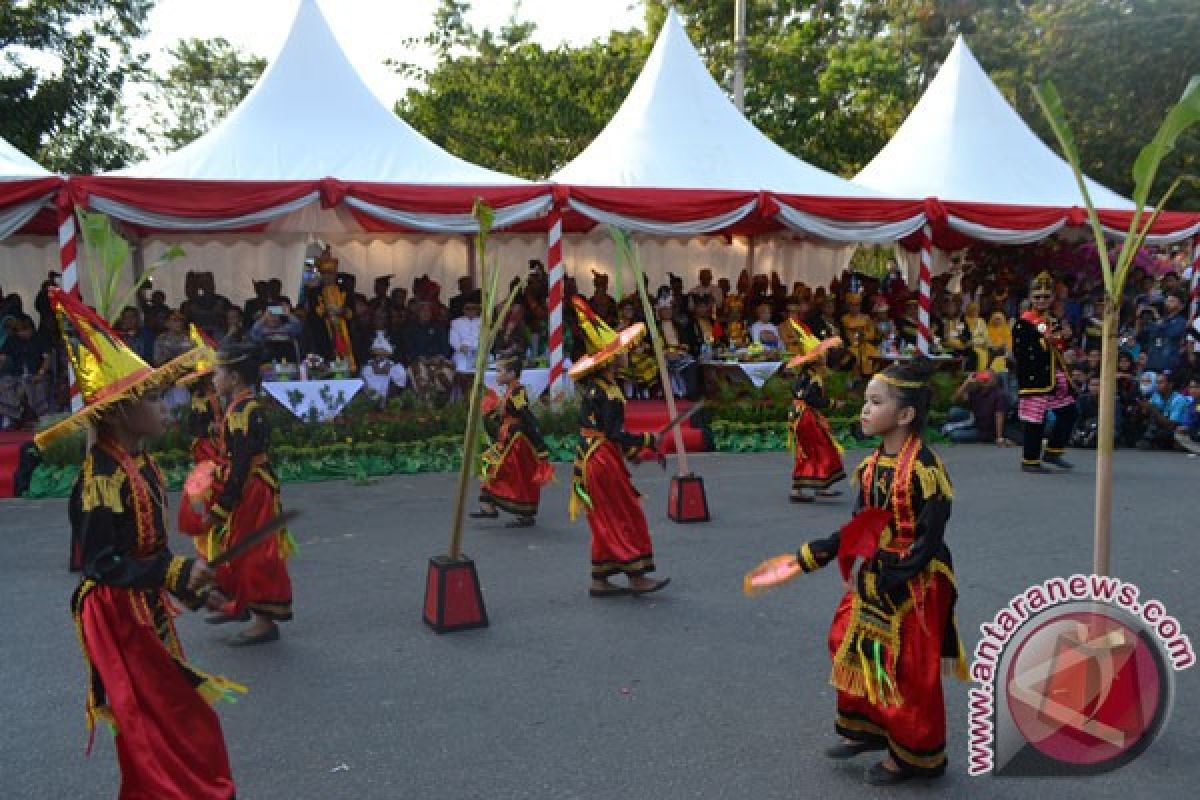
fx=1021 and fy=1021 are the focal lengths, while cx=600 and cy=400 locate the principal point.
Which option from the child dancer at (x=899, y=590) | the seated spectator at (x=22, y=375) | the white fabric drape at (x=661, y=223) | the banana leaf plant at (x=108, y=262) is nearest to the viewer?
the child dancer at (x=899, y=590)

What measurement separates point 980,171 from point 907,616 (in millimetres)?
12314

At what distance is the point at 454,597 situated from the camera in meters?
5.19

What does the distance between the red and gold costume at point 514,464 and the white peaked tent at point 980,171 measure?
25.2 ft

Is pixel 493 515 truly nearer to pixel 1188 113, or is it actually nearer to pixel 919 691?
pixel 919 691

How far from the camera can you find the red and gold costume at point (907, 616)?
3395mm

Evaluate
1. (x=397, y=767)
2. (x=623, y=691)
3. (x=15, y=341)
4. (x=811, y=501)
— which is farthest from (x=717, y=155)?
(x=397, y=767)

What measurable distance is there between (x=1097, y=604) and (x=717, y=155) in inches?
403

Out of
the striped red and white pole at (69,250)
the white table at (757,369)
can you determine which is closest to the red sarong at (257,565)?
the striped red and white pole at (69,250)

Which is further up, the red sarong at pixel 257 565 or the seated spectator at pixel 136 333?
the seated spectator at pixel 136 333

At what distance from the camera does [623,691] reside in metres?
4.44

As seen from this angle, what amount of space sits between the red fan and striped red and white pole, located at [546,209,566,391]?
829 centimetres

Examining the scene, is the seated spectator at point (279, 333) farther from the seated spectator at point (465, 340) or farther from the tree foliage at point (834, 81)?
the tree foliage at point (834, 81)

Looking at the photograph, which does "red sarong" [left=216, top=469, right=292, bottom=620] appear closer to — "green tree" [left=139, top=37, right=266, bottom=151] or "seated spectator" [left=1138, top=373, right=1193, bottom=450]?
"seated spectator" [left=1138, top=373, right=1193, bottom=450]

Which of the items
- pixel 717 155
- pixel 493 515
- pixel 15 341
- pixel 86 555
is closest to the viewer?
pixel 86 555
